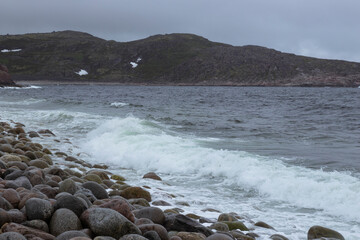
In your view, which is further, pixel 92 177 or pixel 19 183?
pixel 92 177

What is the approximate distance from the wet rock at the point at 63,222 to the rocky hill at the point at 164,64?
343 ft

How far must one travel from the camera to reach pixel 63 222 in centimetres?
425

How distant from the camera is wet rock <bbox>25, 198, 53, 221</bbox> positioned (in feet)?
14.2

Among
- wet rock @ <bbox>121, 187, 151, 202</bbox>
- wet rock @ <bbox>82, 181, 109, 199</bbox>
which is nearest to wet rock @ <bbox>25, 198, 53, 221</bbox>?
wet rock @ <bbox>82, 181, 109, 199</bbox>

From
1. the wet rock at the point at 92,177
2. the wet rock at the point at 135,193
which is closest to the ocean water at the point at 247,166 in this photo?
the wet rock at the point at 135,193

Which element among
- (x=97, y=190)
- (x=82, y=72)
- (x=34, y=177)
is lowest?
(x=97, y=190)

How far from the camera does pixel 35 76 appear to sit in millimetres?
117188

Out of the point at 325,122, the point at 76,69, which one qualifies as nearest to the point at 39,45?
the point at 76,69

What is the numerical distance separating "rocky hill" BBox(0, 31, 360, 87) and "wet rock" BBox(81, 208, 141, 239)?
104m

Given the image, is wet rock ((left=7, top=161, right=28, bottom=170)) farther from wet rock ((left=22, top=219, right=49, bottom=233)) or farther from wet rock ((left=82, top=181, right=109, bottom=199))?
wet rock ((left=22, top=219, right=49, bottom=233))

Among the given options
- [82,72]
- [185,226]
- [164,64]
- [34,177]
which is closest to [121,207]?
[185,226]

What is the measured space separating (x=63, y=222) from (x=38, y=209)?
36 centimetres

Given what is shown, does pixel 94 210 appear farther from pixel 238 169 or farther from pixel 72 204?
pixel 238 169

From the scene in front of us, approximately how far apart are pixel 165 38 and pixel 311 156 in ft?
521
